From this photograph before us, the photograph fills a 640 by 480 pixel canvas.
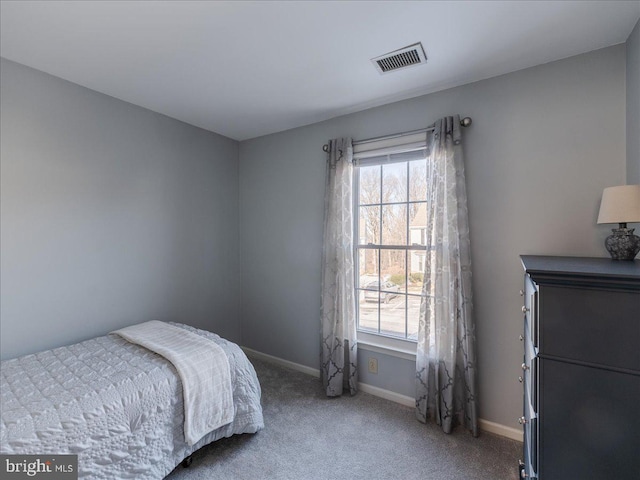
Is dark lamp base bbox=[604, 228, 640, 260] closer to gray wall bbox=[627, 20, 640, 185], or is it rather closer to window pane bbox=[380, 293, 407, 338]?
gray wall bbox=[627, 20, 640, 185]

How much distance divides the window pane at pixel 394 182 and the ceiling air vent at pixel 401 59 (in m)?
0.75

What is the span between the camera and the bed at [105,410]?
126 cm

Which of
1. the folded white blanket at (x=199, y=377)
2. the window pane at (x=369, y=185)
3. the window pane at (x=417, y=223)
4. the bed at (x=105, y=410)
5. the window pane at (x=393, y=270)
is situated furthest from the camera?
the window pane at (x=369, y=185)

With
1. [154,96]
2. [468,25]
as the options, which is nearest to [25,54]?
[154,96]

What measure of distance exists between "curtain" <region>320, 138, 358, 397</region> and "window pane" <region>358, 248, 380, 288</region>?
0.48 ft

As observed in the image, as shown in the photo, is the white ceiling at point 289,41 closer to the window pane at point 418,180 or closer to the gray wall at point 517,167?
the gray wall at point 517,167

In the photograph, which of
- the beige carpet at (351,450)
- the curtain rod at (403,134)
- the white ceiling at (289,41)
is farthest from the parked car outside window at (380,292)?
the white ceiling at (289,41)

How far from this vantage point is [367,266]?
2604 millimetres

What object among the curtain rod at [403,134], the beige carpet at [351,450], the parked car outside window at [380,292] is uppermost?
the curtain rod at [403,134]

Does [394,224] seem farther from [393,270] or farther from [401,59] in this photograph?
[401,59]

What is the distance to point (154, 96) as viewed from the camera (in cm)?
230

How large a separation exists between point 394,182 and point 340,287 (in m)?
1.01

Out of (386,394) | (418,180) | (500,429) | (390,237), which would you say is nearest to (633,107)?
(418,180)

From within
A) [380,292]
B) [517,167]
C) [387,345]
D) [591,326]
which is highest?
[517,167]
